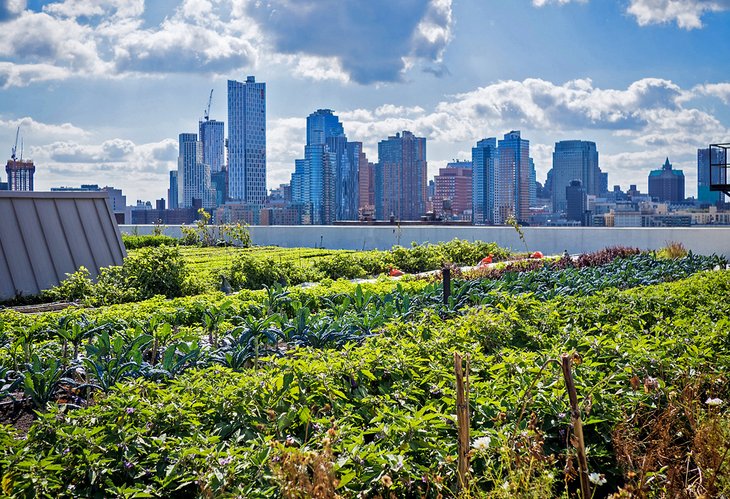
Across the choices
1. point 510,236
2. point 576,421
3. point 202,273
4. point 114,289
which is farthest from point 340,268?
point 576,421

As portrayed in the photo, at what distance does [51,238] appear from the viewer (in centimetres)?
905

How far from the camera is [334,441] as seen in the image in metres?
2.27

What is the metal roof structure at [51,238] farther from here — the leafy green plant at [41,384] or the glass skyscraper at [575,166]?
the glass skyscraper at [575,166]

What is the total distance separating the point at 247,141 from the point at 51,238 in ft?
551

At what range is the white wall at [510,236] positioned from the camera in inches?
581

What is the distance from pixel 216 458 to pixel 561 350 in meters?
2.12

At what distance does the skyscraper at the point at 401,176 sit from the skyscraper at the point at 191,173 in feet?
128

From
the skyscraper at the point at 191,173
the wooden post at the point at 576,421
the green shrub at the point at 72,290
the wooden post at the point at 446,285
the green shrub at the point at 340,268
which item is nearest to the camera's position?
the wooden post at the point at 576,421

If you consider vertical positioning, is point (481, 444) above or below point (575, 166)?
below

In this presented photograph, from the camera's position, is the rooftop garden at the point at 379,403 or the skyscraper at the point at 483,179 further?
the skyscraper at the point at 483,179

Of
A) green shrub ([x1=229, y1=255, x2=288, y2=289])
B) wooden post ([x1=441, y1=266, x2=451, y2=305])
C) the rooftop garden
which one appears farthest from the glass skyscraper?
the rooftop garden

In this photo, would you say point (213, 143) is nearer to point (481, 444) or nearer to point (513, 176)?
point (513, 176)

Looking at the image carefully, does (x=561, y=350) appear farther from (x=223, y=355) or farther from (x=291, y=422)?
(x=223, y=355)

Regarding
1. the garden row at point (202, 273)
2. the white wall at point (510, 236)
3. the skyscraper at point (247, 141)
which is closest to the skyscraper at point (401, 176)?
the skyscraper at point (247, 141)
